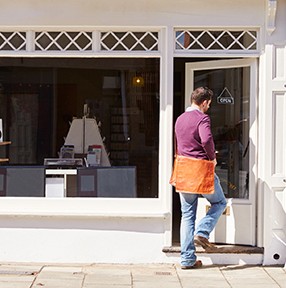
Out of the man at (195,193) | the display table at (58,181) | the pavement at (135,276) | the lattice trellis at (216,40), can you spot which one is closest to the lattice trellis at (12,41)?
the display table at (58,181)

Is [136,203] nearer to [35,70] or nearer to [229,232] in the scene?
[229,232]

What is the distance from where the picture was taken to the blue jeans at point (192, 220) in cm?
615

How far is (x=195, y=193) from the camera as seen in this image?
6.05 m

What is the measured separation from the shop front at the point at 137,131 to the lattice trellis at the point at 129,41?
11 millimetres

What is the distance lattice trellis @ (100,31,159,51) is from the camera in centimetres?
654

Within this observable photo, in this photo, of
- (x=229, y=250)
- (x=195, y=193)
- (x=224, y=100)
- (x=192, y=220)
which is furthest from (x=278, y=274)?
(x=224, y=100)

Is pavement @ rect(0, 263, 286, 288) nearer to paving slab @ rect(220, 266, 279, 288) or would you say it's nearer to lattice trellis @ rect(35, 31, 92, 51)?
paving slab @ rect(220, 266, 279, 288)

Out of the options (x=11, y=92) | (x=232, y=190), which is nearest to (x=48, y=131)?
(x=11, y=92)

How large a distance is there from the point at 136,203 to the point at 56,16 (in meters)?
2.25

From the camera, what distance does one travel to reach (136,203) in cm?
661

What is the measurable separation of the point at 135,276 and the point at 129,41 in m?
2.56

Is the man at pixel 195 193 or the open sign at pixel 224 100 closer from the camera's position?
the man at pixel 195 193

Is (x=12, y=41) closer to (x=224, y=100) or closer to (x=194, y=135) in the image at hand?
(x=194, y=135)

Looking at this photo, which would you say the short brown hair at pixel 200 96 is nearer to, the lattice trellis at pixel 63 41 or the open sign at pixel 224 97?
the open sign at pixel 224 97
